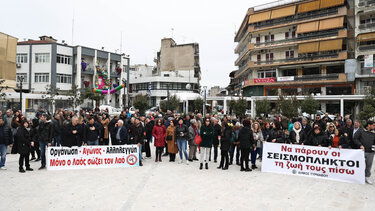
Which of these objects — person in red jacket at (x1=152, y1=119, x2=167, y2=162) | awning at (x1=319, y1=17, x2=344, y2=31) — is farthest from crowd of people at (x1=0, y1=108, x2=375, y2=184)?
awning at (x1=319, y1=17, x2=344, y2=31)

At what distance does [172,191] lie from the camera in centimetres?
671

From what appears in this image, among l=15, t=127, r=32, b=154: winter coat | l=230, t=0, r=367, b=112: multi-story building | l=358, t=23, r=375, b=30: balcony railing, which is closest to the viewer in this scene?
l=15, t=127, r=32, b=154: winter coat

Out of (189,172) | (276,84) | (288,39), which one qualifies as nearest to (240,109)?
(276,84)

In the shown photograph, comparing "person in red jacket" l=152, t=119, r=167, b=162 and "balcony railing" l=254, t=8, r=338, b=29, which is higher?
"balcony railing" l=254, t=8, r=338, b=29

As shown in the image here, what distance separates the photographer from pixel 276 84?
40.9 m

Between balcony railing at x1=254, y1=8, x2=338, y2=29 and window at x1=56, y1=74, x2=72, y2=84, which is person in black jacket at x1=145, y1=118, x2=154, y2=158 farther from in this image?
window at x1=56, y1=74, x2=72, y2=84

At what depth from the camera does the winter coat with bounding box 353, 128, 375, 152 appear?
309 inches

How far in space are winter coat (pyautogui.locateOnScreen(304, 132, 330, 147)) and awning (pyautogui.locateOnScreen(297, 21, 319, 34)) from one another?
3401 cm

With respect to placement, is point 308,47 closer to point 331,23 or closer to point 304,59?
point 304,59

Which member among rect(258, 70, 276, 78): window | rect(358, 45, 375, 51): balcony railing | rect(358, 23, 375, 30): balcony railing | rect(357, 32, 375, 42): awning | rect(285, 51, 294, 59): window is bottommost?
rect(258, 70, 276, 78): window

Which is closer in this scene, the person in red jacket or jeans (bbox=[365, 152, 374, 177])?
jeans (bbox=[365, 152, 374, 177])

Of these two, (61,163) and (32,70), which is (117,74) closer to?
(32,70)

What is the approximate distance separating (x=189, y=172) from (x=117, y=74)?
46778 mm

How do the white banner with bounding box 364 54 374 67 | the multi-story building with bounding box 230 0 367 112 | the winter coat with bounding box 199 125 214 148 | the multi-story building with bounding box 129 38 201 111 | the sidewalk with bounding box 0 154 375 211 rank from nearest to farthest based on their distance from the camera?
the sidewalk with bounding box 0 154 375 211 < the winter coat with bounding box 199 125 214 148 < the white banner with bounding box 364 54 374 67 < the multi-story building with bounding box 230 0 367 112 < the multi-story building with bounding box 129 38 201 111
